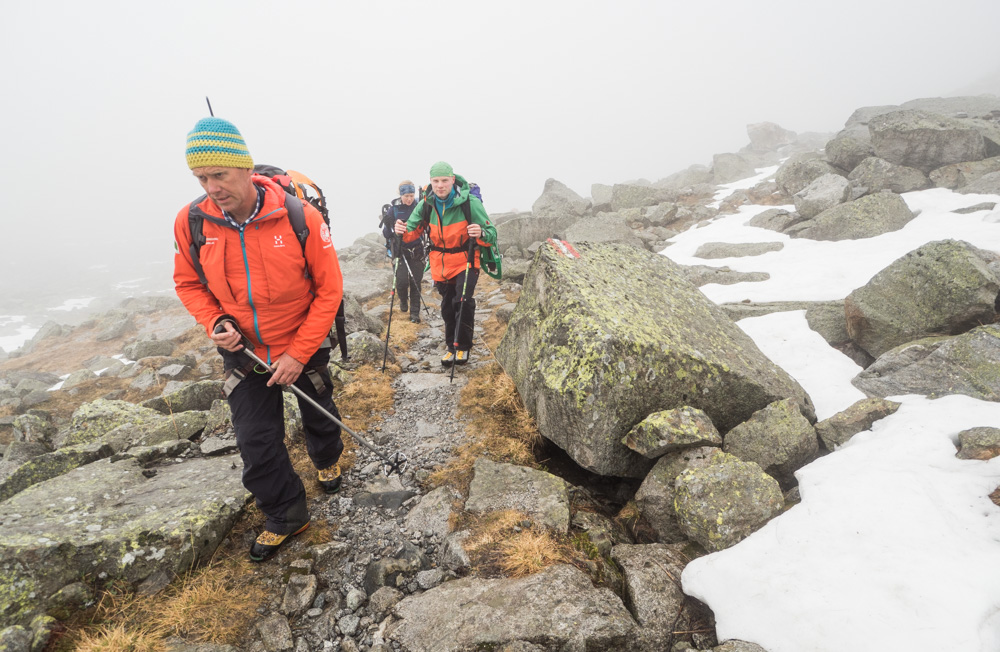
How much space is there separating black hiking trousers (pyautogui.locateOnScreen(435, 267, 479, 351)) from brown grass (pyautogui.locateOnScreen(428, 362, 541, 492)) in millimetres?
1533

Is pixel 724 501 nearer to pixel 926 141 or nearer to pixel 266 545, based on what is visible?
pixel 266 545

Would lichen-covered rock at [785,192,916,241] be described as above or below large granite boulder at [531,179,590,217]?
below

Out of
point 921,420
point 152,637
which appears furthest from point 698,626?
point 152,637

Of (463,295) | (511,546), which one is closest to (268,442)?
(511,546)

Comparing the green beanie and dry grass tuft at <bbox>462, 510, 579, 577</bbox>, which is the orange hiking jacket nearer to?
dry grass tuft at <bbox>462, 510, 579, 577</bbox>

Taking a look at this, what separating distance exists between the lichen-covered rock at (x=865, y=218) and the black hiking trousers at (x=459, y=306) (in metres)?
13.2

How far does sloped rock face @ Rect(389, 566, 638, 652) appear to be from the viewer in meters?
3.56

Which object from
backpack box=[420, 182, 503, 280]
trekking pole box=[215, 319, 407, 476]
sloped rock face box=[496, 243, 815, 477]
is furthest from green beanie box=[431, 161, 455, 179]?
trekking pole box=[215, 319, 407, 476]

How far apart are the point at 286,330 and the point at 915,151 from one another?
24941 mm

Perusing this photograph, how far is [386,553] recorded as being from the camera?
4.95 meters

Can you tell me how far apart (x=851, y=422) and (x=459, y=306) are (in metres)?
7.16

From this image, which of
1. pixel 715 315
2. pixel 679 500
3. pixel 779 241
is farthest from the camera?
pixel 779 241

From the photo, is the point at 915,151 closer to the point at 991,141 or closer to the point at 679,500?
the point at 991,141

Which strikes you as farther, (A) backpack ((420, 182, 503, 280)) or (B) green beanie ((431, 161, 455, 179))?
(A) backpack ((420, 182, 503, 280))
